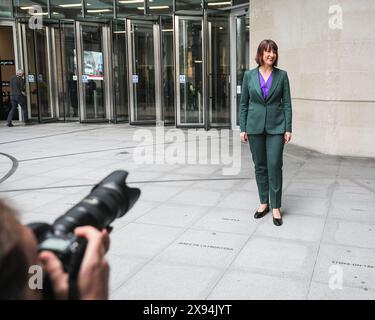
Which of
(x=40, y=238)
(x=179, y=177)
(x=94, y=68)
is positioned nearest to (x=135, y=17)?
(x=94, y=68)

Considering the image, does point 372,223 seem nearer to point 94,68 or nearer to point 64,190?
point 64,190

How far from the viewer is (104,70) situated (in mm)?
13867

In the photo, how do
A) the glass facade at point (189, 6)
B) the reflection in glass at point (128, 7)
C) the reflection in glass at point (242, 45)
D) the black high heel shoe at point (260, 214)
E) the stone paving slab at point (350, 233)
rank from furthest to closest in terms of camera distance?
the reflection in glass at point (128, 7), the glass facade at point (189, 6), the reflection in glass at point (242, 45), the black high heel shoe at point (260, 214), the stone paving slab at point (350, 233)

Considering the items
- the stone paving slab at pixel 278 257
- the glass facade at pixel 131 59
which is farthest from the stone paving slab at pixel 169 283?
the glass facade at pixel 131 59

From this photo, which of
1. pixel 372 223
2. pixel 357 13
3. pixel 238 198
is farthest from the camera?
pixel 357 13

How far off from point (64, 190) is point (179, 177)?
1525 millimetres

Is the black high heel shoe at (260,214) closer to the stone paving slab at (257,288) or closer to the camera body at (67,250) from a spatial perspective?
the stone paving slab at (257,288)

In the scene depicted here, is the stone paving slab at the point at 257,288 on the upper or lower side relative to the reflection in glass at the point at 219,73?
lower

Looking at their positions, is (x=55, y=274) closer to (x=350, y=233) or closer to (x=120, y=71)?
(x=350, y=233)

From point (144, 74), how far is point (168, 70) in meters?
0.78

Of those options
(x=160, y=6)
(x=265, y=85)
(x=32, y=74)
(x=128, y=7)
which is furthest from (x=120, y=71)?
(x=265, y=85)

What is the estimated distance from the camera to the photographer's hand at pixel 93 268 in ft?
3.78

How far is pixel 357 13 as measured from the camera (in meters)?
7.38

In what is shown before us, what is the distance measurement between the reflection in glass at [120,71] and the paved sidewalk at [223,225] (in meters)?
5.97
